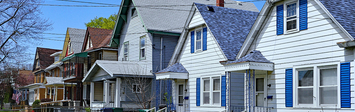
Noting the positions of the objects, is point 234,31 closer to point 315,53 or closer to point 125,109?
point 315,53

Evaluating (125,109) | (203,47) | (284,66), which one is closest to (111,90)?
(125,109)

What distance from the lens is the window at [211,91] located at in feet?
61.8

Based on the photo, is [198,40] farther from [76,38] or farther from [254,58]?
[76,38]

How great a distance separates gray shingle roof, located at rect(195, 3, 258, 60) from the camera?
18372mm

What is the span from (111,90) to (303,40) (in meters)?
17.7

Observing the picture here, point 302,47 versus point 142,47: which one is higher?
point 142,47

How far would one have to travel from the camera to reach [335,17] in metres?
12.8

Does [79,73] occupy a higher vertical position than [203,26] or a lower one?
lower

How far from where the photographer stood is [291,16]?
14.5 metres

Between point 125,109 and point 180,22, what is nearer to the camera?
point 125,109

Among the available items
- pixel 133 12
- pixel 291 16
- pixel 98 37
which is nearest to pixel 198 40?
pixel 291 16

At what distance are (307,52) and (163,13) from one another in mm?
14174

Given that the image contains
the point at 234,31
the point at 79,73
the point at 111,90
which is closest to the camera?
the point at 234,31

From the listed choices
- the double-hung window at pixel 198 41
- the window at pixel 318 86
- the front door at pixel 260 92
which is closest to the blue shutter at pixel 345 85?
the window at pixel 318 86
